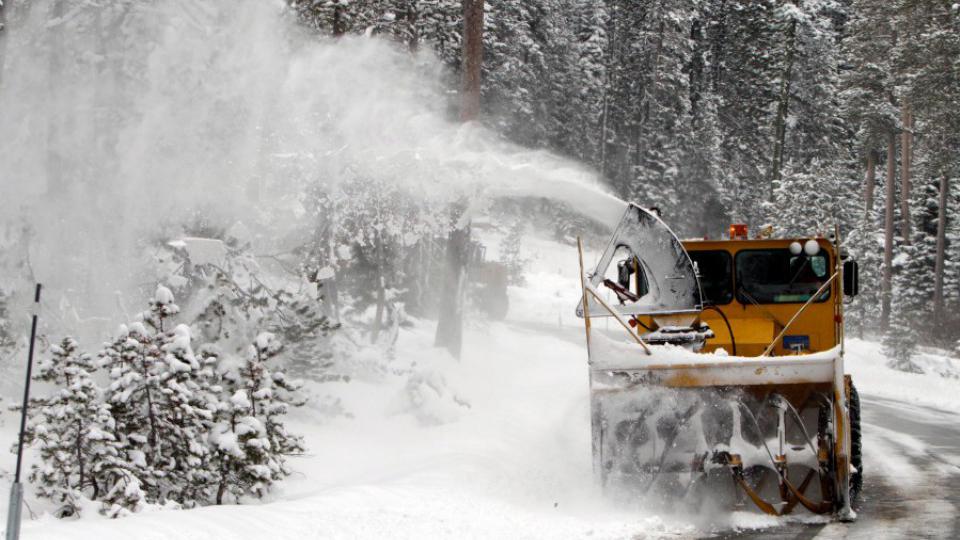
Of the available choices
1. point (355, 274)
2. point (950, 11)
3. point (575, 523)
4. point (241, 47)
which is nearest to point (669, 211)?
point (950, 11)

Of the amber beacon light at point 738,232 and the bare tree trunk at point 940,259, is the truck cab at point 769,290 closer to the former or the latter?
the amber beacon light at point 738,232

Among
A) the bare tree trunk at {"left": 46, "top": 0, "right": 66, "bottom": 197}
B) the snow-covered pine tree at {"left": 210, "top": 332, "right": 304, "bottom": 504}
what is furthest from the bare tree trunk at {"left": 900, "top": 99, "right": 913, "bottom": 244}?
the snow-covered pine tree at {"left": 210, "top": 332, "right": 304, "bottom": 504}

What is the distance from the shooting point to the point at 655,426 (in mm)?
8219

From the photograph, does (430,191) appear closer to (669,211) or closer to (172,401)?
(172,401)

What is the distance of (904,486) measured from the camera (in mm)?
9633

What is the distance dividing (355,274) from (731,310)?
26.8ft

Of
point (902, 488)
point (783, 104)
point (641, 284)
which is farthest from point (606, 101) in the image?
point (902, 488)

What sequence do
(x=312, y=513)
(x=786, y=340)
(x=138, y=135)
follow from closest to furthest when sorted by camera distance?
1. (x=312, y=513)
2. (x=786, y=340)
3. (x=138, y=135)

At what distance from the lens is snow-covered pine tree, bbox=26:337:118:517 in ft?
23.9

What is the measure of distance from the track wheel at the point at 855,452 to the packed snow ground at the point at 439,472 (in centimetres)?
137

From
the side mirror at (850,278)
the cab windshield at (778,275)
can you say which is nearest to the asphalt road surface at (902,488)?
the side mirror at (850,278)

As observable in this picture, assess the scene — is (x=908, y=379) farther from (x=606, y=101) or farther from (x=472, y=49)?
(x=606, y=101)

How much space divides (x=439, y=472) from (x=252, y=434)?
2190 mm

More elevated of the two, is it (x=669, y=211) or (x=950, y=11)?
(x=950, y=11)
